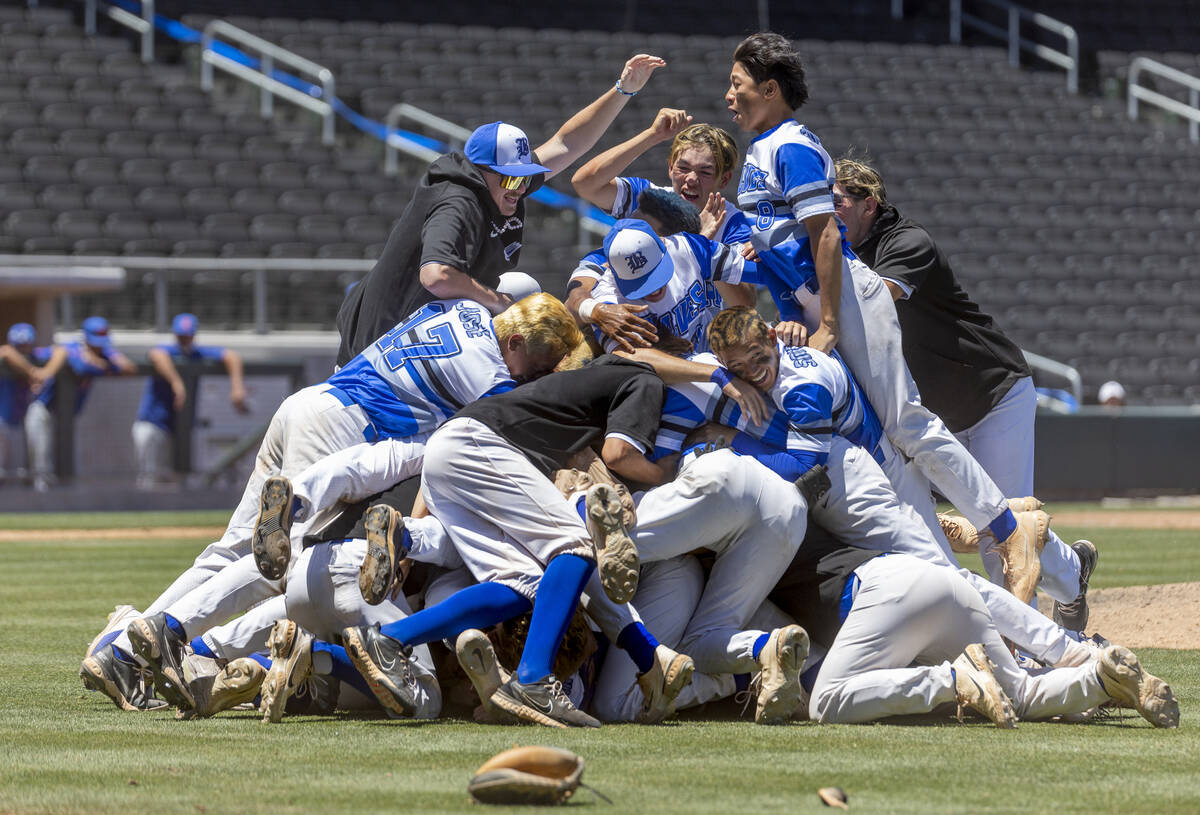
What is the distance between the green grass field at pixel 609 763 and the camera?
151 inches

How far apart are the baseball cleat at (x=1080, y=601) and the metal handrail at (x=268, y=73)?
17.1 meters

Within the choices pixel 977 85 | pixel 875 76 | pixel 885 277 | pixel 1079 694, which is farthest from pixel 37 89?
pixel 1079 694

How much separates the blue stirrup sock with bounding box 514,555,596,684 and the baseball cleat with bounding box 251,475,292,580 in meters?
0.78

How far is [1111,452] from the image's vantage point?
19688mm

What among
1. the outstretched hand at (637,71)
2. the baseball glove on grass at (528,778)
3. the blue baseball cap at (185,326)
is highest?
the outstretched hand at (637,71)

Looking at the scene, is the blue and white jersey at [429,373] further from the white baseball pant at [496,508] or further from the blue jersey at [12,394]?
the blue jersey at [12,394]

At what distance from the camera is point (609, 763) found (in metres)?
4.38

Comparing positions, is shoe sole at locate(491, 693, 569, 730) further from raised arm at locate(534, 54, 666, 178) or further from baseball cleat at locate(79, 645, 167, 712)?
raised arm at locate(534, 54, 666, 178)

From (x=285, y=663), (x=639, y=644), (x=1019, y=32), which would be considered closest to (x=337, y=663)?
(x=285, y=663)

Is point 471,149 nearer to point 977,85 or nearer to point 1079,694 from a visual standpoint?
point 1079,694

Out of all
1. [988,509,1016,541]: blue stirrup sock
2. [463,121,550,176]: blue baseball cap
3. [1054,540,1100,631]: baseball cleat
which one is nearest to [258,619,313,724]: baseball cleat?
[463,121,550,176]: blue baseball cap

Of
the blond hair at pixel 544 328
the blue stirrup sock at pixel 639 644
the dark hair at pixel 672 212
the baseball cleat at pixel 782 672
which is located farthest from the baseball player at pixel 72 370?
the baseball cleat at pixel 782 672

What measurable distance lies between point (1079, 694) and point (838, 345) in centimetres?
157

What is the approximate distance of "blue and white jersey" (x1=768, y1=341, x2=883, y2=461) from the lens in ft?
18.2
